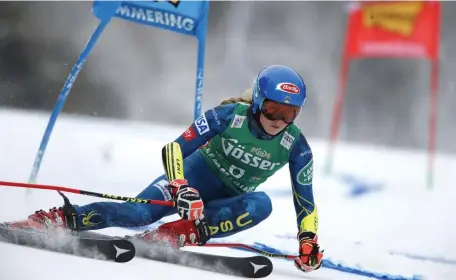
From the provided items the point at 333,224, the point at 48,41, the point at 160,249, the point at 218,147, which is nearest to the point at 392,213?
the point at 333,224

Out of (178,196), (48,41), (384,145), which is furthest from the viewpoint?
(384,145)

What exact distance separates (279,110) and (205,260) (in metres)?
0.70

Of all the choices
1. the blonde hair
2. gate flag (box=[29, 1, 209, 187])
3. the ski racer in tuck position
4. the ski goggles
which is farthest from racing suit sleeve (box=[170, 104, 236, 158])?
gate flag (box=[29, 1, 209, 187])

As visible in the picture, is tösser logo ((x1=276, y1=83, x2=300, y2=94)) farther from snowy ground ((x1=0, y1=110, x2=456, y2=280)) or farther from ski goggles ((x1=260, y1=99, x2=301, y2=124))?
snowy ground ((x1=0, y1=110, x2=456, y2=280))

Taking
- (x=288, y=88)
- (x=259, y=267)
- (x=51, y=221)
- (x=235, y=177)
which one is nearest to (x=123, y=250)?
(x=51, y=221)

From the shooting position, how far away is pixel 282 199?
5777mm

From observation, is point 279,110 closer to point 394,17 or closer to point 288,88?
point 288,88

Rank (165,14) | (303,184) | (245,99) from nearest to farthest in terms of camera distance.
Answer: (303,184)
(245,99)
(165,14)

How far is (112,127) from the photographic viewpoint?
764cm

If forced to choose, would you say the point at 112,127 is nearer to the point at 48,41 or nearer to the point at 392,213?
the point at 48,41

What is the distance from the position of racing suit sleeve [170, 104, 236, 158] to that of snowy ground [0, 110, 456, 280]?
21.1 inches

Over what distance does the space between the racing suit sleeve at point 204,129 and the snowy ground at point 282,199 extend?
535 mm

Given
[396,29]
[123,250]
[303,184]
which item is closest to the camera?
[123,250]

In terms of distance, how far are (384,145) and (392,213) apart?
12.6 feet
